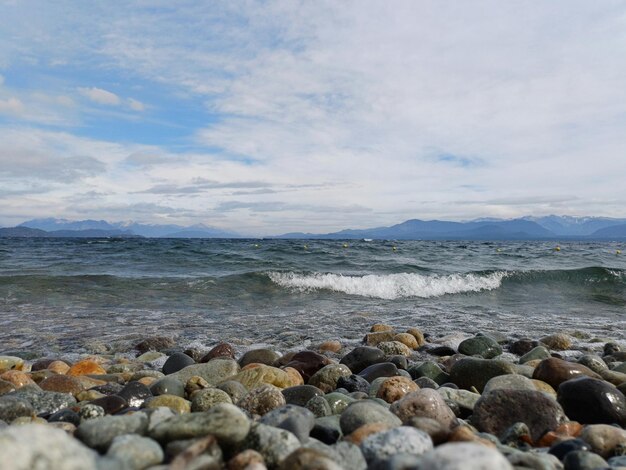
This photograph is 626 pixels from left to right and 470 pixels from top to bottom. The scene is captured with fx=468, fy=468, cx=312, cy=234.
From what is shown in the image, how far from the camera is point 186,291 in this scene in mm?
13539

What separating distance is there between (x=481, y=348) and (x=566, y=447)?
394cm

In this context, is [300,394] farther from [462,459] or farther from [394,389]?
[462,459]

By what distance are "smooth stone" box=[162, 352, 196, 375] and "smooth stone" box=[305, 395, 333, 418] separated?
2.52 meters

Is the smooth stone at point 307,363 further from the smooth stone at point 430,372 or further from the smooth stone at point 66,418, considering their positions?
the smooth stone at point 66,418

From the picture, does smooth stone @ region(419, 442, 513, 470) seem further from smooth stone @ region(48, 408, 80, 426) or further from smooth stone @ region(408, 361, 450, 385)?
smooth stone @ region(408, 361, 450, 385)

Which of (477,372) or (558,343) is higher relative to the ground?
(477,372)

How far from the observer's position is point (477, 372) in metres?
4.89

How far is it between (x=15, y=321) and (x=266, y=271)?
8541 millimetres

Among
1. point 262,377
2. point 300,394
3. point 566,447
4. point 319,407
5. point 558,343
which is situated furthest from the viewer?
point 558,343

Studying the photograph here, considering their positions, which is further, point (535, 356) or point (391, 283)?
point (391, 283)

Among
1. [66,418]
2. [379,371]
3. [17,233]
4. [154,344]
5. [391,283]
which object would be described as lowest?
[391,283]

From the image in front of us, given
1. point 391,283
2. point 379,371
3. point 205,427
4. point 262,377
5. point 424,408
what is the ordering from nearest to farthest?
point 205,427 < point 424,408 < point 262,377 < point 379,371 < point 391,283

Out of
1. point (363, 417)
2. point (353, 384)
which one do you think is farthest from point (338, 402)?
point (363, 417)

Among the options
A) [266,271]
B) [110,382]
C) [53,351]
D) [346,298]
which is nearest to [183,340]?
[53,351]
